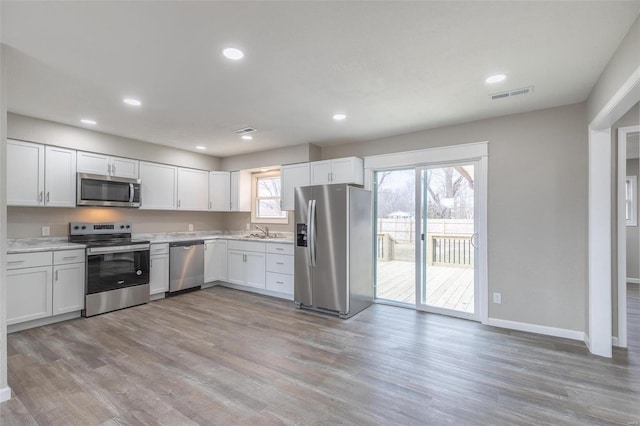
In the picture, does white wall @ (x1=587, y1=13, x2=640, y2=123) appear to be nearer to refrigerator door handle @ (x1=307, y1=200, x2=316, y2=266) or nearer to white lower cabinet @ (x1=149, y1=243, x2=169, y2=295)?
refrigerator door handle @ (x1=307, y1=200, x2=316, y2=266)

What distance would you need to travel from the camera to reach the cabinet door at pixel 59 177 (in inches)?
149

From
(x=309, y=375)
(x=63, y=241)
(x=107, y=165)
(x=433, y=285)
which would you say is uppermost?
(x=107, y=165)

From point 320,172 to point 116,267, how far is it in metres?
3.24

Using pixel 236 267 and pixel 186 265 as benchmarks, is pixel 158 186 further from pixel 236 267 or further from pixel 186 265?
pixel 236 267

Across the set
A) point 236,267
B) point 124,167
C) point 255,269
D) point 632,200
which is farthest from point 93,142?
point 632,200

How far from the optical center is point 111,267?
4.05 metres

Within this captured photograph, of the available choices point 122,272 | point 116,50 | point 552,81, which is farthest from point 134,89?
point 552,81

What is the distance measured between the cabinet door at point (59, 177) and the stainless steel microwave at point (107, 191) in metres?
0.09

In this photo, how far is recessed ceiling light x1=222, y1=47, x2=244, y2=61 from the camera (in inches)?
85.3

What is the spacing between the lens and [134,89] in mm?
2865

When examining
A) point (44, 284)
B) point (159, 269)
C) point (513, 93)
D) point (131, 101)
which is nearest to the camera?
point (513, 93)

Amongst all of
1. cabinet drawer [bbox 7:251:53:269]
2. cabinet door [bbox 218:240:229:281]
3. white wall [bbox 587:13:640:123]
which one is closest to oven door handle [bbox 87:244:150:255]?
cabinet drawer [bbox 7:251:53:269]

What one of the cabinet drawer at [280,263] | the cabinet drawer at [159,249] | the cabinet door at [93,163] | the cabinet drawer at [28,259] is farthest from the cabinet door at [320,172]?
the cabinet drawer at [28,259]

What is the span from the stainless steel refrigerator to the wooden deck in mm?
334
